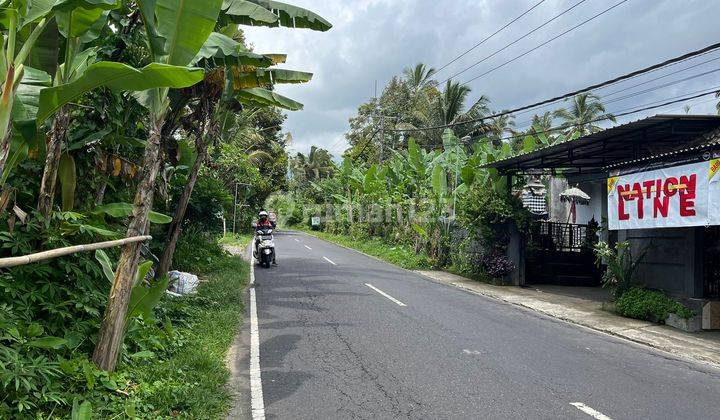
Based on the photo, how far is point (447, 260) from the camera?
19172 mm

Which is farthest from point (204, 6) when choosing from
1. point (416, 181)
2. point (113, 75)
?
point (416, 181)

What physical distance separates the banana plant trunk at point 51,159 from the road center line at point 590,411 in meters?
5.65

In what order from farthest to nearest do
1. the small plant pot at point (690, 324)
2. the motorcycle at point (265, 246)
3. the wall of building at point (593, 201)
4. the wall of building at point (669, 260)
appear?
1. the wall of building at point (593, 201)
2. the motorcycle at point (265, 246)
3. the wall of building at point (669, 260)
4. the small plant pot at point (690, 324)

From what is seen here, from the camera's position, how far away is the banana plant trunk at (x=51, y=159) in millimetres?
4941

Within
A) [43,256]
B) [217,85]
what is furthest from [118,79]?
[217,85]

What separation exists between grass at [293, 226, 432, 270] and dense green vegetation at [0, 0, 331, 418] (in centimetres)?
1228

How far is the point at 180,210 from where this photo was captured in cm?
930

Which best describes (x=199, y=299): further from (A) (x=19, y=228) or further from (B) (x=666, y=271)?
(B) (x=666, y=271)

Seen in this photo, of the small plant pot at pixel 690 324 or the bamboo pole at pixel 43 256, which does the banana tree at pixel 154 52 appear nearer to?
the bamboo pole at pixel 43 256

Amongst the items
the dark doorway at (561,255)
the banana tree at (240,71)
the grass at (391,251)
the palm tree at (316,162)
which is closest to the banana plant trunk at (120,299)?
the banana tree at (240,71)

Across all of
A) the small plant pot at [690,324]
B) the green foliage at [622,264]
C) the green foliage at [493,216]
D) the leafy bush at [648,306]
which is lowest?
the small plant pot at [690,324]

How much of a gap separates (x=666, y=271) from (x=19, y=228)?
1114 cm

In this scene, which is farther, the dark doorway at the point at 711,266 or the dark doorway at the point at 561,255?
the dark doorway at the point at 561,255

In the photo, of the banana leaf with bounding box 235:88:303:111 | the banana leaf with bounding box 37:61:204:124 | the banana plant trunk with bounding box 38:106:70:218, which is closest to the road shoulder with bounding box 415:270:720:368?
the banana leaf with bounding box 235:88:303:111
